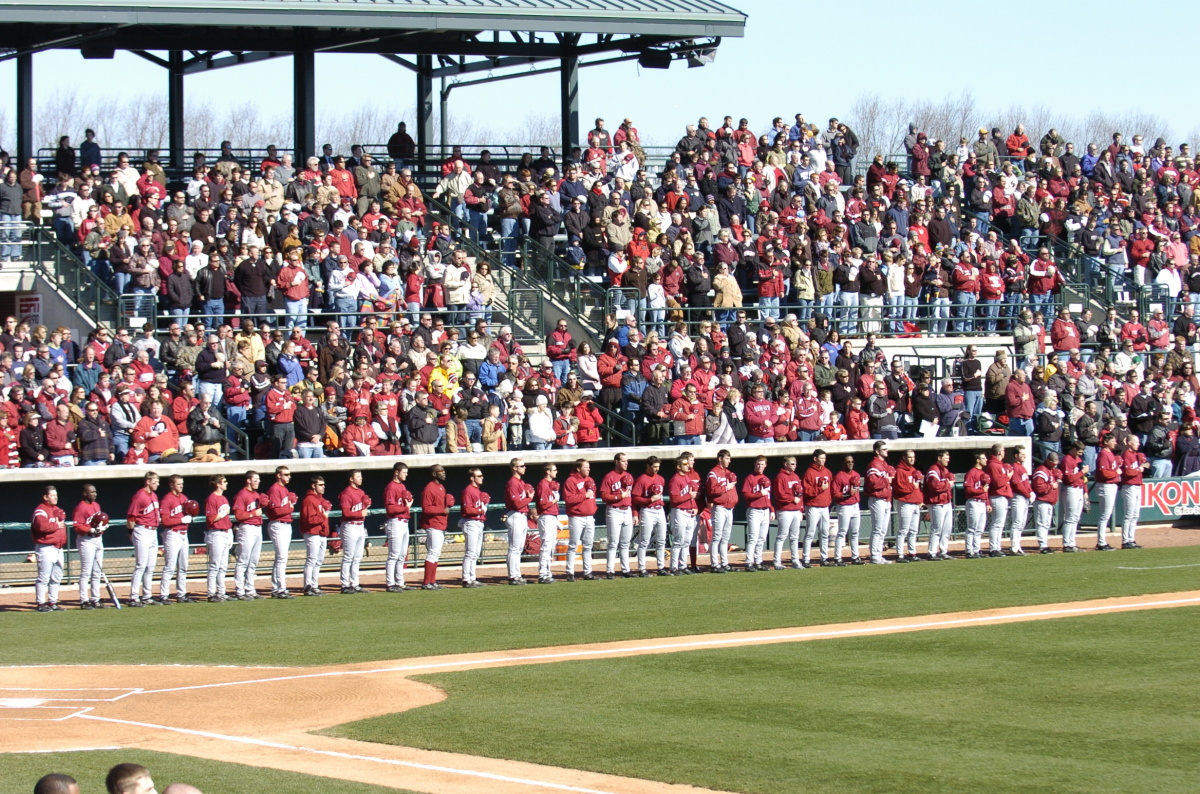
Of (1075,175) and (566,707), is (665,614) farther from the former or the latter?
(1075,175)

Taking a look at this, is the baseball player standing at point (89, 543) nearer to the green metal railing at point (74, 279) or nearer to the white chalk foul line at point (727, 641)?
the green metal railing at point (74, 279)

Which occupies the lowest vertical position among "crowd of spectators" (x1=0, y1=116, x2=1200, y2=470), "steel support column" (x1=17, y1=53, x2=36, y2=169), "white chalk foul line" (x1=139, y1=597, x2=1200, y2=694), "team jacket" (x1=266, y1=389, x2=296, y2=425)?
"white chalk foul line" (x1=139, y1=597, x2=1200, y2=694)

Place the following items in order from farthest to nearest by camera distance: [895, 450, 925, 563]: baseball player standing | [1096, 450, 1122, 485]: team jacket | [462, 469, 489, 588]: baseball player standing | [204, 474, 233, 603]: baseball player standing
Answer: [1096, 450, 1122, 485]: team jacket, [895, 450, 925, 563]: baseball player standing, [462, 469, 489, 588]: baseball player standing, [204, 474, 233, 603]: baseball player standing

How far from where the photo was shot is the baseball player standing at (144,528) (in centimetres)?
1872

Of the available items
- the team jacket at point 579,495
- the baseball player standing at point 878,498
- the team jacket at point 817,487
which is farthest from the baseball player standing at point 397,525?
the baseball player standing at point 878,498

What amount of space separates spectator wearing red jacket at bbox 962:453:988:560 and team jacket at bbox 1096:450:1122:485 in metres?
1.96

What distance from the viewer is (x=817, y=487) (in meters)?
22.2

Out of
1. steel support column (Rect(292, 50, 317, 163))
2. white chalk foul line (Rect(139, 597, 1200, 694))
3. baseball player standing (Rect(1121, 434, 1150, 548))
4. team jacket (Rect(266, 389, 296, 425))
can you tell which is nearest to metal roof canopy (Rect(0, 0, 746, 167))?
steel support column (Rect(292, 50, 317, 163))

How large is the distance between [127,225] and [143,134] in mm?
51692

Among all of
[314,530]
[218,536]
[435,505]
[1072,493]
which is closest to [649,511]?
[435,505]

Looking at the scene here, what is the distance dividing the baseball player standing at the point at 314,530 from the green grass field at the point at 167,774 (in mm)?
9162

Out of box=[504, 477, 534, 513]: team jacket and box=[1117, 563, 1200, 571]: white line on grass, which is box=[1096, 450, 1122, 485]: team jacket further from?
box=[504, 477, 534, 513]: team jacket

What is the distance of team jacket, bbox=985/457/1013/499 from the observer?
23219 mm

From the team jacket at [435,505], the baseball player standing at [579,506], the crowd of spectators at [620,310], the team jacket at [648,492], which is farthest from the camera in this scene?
the crowd of spectators at [620,310]
